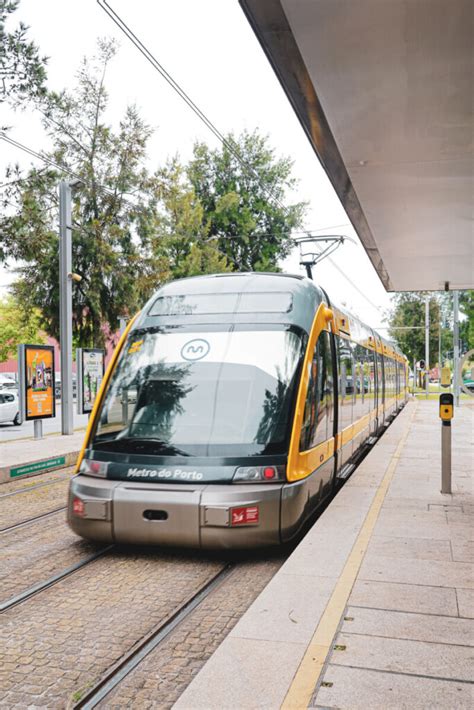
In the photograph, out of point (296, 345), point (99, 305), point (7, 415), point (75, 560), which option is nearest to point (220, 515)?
point (75, 560)

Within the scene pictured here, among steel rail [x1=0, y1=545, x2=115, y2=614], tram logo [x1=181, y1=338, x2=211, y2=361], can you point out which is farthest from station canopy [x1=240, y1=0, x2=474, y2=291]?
steel rail [x1=0, y1=545, x2=115, y2=614]

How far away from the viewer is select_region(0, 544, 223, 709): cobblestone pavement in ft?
13.0

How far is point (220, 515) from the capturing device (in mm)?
6043

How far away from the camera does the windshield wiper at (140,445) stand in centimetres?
661

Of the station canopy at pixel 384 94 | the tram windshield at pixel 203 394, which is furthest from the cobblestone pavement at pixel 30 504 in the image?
the station canopy at pixel 384 94

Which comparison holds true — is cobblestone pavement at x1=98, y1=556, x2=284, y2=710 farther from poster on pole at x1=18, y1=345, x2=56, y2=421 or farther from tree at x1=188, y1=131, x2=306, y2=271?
tree at x1=188, y1=131, x2=306, y2=271

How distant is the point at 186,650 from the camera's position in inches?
175

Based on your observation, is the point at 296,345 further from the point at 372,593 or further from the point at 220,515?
the point at 372,593

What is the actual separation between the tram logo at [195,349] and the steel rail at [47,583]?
6.76ft

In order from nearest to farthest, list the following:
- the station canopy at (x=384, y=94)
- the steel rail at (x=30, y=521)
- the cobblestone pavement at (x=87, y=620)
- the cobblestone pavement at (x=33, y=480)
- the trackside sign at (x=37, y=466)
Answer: the cobblestone pavement at (x=87, y=620)
the station canopy at (x=384, y=94)
the steel rail at (x=30, y=521)
the cobblestone pavement at (x=33, y=480)
the trackside sign at (x=37, y=466)

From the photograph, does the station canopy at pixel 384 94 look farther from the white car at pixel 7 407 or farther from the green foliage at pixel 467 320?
the green foliage at pixel 467 320

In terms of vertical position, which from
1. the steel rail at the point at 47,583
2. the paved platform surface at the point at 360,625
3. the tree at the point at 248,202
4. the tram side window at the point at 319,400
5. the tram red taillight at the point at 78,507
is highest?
the tree at the point at 248,202

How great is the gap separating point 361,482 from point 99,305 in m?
16.9

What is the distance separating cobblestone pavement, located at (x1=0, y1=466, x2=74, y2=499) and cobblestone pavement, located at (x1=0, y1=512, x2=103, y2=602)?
272cm
